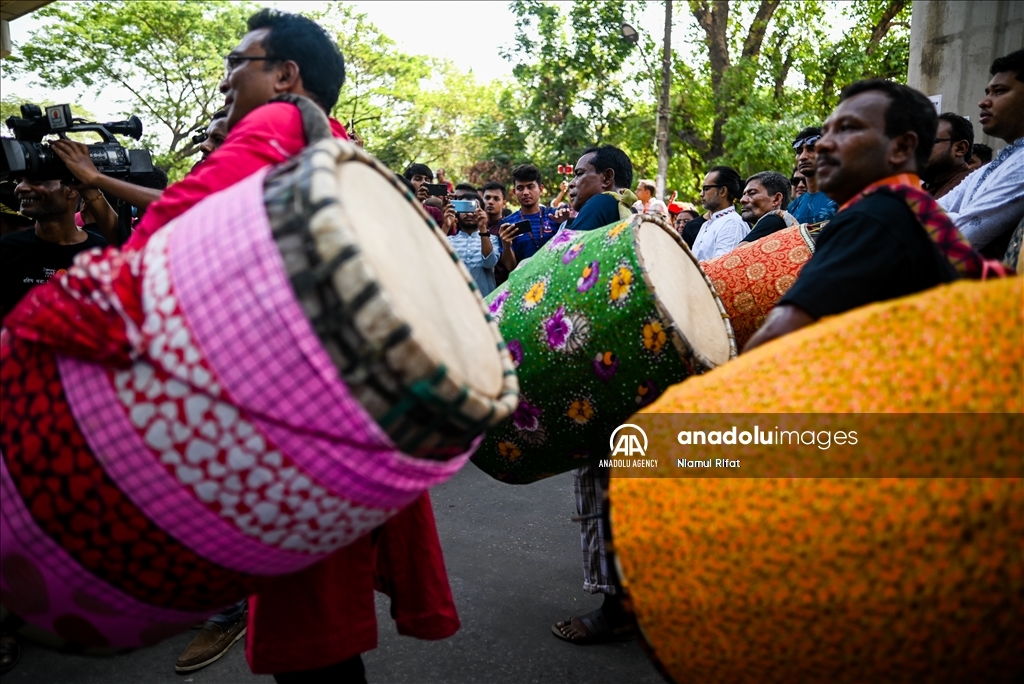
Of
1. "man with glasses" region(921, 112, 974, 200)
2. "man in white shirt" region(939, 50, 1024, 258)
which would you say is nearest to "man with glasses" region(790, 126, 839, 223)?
"man with glasses" region(921, 112, 974, 200)

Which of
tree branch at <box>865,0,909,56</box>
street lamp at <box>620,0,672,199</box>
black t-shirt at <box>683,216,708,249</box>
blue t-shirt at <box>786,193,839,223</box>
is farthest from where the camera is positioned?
tree branch at <box>865,0,909,56</box>

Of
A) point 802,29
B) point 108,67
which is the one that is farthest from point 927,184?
point 108,67

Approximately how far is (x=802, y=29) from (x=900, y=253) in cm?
1792

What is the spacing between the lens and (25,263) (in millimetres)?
→ 2951

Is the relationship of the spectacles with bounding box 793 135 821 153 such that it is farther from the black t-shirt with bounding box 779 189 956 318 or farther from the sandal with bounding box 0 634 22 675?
the sandal with bounding box 0 634 22 675

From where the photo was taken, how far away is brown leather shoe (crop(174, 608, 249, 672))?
2.82 metres

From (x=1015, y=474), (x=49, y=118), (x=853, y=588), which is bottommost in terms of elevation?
(x=853, y=588)

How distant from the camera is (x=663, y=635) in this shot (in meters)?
1.37

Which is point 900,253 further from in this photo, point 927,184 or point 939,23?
point 939,23

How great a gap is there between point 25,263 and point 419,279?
7.55 feet

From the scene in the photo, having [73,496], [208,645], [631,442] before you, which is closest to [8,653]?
[208,645]

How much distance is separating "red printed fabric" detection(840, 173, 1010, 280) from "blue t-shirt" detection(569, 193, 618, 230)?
5.88ft

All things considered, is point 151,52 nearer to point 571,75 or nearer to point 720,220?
point 571,75

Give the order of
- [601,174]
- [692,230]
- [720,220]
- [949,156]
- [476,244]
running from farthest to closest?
[692,230]
[476,244]
[720,220]
[601,174]
[949,156]
